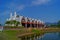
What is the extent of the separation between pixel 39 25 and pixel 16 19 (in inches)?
1086

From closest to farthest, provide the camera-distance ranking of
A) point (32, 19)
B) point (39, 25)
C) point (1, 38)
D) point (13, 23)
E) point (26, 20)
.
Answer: point (1, 38)
point (13, 23)
point (26, 20)
point (32, 19)
point (39, 25)

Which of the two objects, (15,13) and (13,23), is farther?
(15,13)

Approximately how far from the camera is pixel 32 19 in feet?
A: 375

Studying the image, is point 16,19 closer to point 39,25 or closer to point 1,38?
point 39,25

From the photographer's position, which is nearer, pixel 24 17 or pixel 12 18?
pixel 12 18

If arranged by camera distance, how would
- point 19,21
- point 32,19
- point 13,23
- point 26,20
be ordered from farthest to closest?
point 32,19 → point 26,20 → point 19,21 → point 13,23

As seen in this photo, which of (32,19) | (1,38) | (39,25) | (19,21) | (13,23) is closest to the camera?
(1,38)

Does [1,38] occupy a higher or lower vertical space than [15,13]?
lower

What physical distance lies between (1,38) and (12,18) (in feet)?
198

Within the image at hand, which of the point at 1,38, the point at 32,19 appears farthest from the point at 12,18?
the point at 1,38

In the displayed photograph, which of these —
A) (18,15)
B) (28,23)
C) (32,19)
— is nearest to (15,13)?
(18,15)

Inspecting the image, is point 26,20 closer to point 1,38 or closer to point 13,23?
point 13,23

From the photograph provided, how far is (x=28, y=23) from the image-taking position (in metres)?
107

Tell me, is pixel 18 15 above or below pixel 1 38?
above
